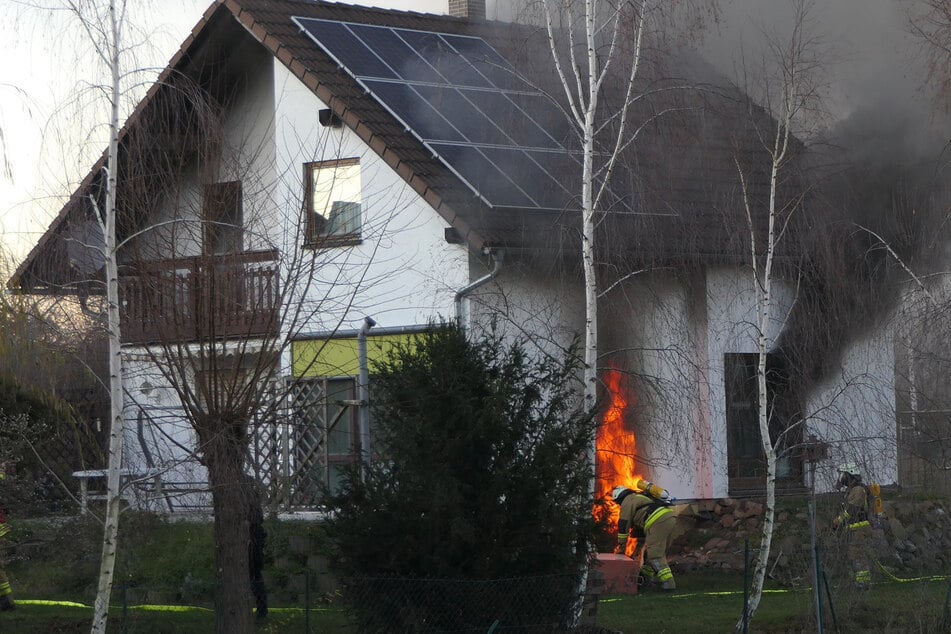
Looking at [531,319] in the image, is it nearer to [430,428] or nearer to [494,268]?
[494,268]

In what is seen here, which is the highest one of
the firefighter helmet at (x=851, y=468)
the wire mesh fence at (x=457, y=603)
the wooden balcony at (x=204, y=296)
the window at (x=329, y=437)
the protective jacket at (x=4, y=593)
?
the wooden balcony at (x=204, y=296)

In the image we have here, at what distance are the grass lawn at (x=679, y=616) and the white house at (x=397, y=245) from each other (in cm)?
138

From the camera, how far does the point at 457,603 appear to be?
9273 mm

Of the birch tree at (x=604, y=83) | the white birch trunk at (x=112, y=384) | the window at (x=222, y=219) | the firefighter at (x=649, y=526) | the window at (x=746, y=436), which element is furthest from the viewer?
the window at (x=746, y=436)

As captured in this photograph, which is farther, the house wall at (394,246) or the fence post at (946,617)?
the house wall at (394,246)

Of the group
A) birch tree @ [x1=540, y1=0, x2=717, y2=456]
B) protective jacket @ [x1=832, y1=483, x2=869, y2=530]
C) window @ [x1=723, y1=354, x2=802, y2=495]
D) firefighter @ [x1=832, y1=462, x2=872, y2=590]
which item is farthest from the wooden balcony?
window @ [x1=723, y1=354, x2=802, y2=495]

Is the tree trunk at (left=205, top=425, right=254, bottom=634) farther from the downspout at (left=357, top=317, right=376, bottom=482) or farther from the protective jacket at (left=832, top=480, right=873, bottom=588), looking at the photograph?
the protective jacket at (left=832, top=480, right=873, bottom=588)

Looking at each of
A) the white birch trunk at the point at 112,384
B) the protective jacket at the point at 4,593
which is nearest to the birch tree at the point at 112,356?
the white birch trunk at the point at 112,384

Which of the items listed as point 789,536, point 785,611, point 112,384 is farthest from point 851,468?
point 112,384

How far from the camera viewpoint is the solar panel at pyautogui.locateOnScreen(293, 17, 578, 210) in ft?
47.2

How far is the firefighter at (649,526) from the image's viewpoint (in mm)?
13820

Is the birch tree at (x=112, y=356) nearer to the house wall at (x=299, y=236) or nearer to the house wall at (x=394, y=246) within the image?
the house wall at (x=299, y=236)

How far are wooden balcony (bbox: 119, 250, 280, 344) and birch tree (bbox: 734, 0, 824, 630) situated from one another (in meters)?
4.49

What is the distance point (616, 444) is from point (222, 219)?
270 inches
